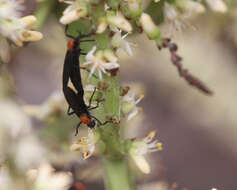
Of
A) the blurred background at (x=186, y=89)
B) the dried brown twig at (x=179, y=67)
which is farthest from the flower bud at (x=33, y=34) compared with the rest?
the blurred background at (x=186, y=89)

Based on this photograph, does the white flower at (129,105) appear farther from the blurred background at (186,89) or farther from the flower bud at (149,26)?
the blurred background at (186,89)

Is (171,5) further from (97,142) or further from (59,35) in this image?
(59,35)

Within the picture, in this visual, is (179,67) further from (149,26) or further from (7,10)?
(7,10)

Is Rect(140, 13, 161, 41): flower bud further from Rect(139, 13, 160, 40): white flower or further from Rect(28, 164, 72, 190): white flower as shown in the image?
Rect(28, 164, 72, 190): white flower

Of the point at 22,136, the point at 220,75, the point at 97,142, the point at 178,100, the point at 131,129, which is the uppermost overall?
the point at 97,142

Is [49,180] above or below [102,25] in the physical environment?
below

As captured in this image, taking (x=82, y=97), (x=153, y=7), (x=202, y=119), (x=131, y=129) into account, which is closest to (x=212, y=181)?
(x=202, y=119)

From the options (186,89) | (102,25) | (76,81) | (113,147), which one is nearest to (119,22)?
(102,25)

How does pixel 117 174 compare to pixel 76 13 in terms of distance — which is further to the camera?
pixel 117 174
